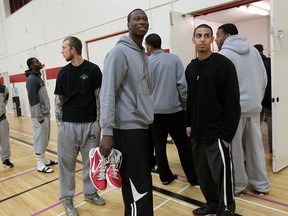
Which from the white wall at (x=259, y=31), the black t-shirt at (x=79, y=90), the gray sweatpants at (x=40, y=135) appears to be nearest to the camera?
the black t-shirt at (x=79, y=90)

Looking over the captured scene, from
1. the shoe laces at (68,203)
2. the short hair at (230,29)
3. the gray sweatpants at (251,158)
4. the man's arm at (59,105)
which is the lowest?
the shoe laces at (68,203)

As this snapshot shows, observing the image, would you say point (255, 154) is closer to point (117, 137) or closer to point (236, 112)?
point (236, 112)

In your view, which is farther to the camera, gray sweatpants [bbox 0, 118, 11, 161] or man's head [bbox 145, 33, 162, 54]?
gray sweatpants [bbox 0, 118, 11, 161]

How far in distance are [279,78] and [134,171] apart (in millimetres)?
2102

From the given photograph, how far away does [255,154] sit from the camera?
253 centimetres

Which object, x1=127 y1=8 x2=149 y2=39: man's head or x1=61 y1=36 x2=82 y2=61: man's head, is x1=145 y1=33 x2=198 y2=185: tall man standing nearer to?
x1=61 y1=36 x2=82 y2=61: man's head

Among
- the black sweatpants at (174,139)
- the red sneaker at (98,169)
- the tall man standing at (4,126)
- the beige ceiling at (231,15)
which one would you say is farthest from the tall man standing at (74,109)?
the beige ceiling at (231,15)

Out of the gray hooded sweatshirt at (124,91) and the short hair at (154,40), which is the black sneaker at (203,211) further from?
the short hair at (154,40)

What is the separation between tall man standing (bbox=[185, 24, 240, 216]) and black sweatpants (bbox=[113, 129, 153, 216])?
54cm

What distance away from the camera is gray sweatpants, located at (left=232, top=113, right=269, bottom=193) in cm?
246

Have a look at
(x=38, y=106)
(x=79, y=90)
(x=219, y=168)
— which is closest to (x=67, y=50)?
(x=79, y=90)

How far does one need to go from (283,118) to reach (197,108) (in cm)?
159

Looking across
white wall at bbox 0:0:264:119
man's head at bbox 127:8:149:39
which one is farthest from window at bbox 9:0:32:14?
man's head at bbox 127:8:149:39

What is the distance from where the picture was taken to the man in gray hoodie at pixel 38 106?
345cm
